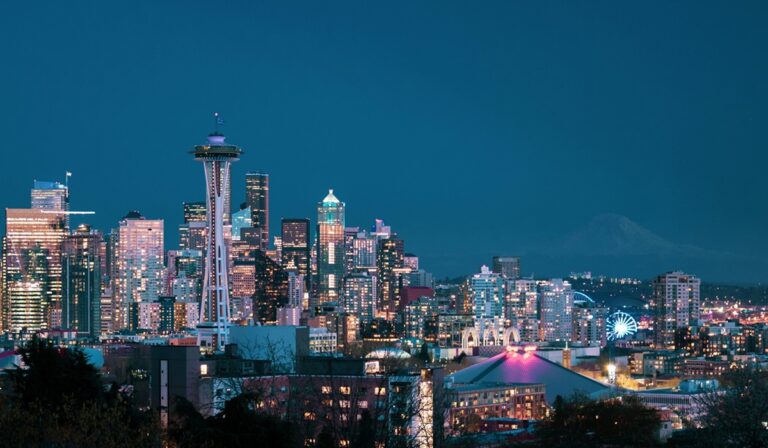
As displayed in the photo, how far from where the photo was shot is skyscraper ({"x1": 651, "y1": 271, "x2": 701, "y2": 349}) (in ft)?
418

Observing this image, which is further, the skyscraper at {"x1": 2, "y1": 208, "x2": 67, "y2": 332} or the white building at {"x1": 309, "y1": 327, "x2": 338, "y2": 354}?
the skyscraper at {"x1": 2, "y1": 208, "x2": 67, "y2": 332}

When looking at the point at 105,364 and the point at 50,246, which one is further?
the point at 50,246

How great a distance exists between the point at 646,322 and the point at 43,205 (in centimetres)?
5706

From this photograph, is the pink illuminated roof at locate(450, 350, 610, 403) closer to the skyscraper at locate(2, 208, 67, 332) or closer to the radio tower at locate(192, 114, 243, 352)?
the radio tower at locate(192, 114, 243, 352)

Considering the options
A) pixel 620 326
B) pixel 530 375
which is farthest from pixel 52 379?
pixel 620 326

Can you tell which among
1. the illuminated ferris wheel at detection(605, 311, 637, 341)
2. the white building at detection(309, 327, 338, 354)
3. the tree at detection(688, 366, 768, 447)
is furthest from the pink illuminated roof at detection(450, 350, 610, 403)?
the illuminated ferris wheel at detection(605, 311, 637, 341)

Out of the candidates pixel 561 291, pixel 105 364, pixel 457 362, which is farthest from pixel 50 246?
pixel 105 364

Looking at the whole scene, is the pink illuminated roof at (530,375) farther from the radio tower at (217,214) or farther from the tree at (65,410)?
the tree at (65,410)

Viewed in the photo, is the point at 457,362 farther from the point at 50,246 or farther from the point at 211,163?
the point at 50,246

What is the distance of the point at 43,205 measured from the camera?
141 meters

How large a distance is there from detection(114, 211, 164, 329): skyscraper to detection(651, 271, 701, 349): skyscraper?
40.7 metres

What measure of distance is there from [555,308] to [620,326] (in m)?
11.1

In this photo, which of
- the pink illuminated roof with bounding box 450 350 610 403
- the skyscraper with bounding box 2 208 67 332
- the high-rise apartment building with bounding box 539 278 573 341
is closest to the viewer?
the pink illuminated roof with bounding box 450 350 610 403

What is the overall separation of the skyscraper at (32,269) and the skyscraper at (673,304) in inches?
1809
